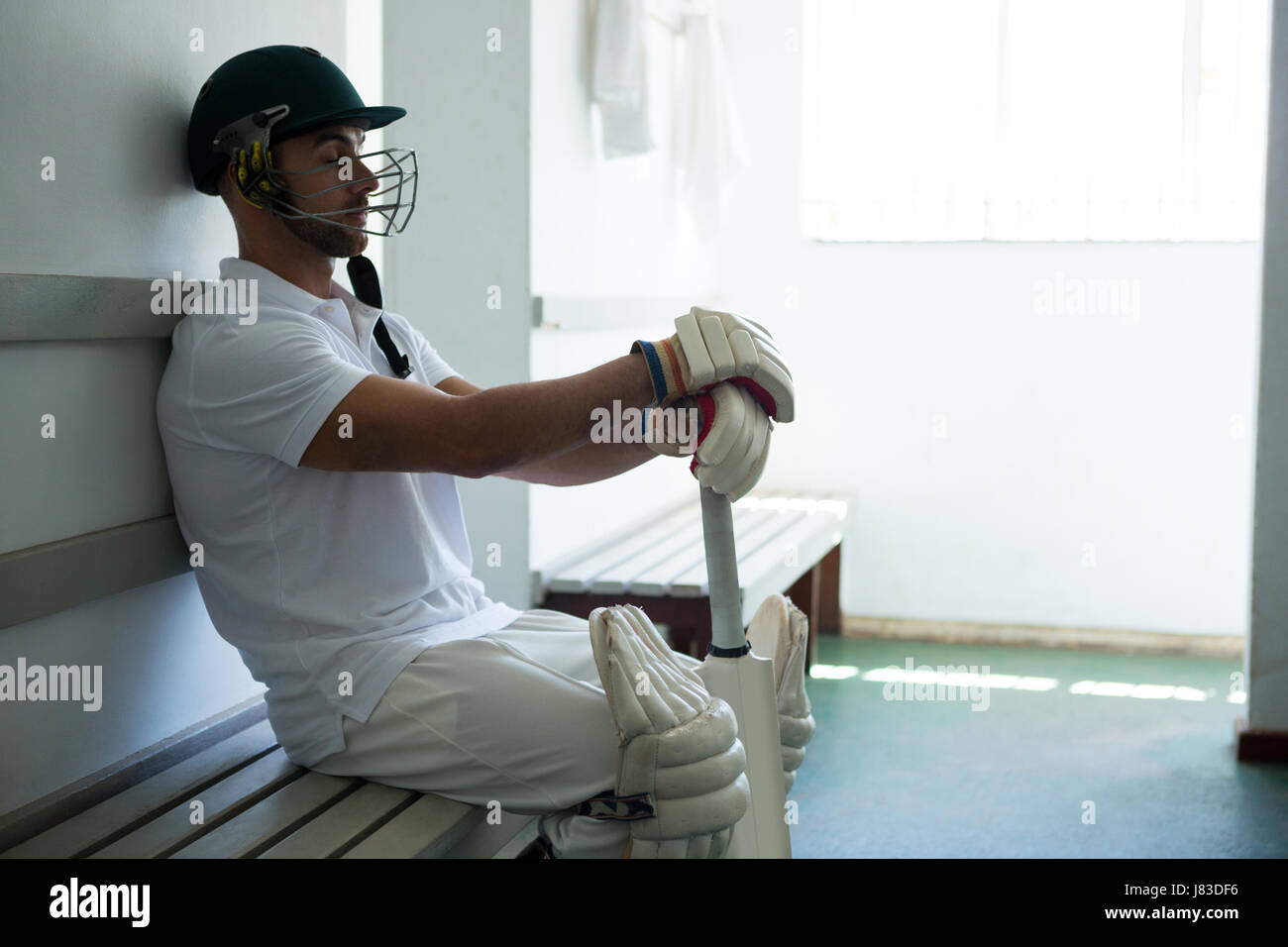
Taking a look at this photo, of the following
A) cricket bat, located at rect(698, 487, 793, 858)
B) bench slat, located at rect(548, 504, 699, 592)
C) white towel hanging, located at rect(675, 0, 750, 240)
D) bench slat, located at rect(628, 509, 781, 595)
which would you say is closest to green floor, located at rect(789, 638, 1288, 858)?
bench slat, located at rect(628, 509, 781, 595)

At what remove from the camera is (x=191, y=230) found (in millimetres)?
2074

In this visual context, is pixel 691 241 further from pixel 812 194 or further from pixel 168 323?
pixel 168 323

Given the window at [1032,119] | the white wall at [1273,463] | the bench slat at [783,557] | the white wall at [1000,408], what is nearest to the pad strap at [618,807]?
the bench slat at [783,557]

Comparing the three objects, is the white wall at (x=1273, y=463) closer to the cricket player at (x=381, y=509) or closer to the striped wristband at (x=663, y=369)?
the cricket player at (x=381, y=509)

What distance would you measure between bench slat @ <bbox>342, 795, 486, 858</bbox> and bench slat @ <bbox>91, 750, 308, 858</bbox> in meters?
0.21

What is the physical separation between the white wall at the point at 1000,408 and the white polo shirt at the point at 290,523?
10.0 ft

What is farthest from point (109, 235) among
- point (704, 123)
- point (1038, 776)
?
point (704, 123)

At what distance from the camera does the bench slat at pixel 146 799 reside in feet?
5.40

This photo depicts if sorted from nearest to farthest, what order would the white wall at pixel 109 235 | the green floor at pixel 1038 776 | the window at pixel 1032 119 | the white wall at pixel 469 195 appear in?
1. the white wall at pixel 109 235
2. the green floor at pixel 1038 776
3. the white wall at pixel 469 195
4. the window at pixel 1032 119

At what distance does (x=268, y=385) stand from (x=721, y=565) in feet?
2.16

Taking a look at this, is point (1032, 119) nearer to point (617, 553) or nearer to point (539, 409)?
point (617, 553)

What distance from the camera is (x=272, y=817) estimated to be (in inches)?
67.8

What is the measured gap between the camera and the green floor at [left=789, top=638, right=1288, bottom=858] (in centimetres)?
287

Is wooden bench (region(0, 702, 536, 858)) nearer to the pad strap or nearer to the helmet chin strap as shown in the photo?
the pad strap
